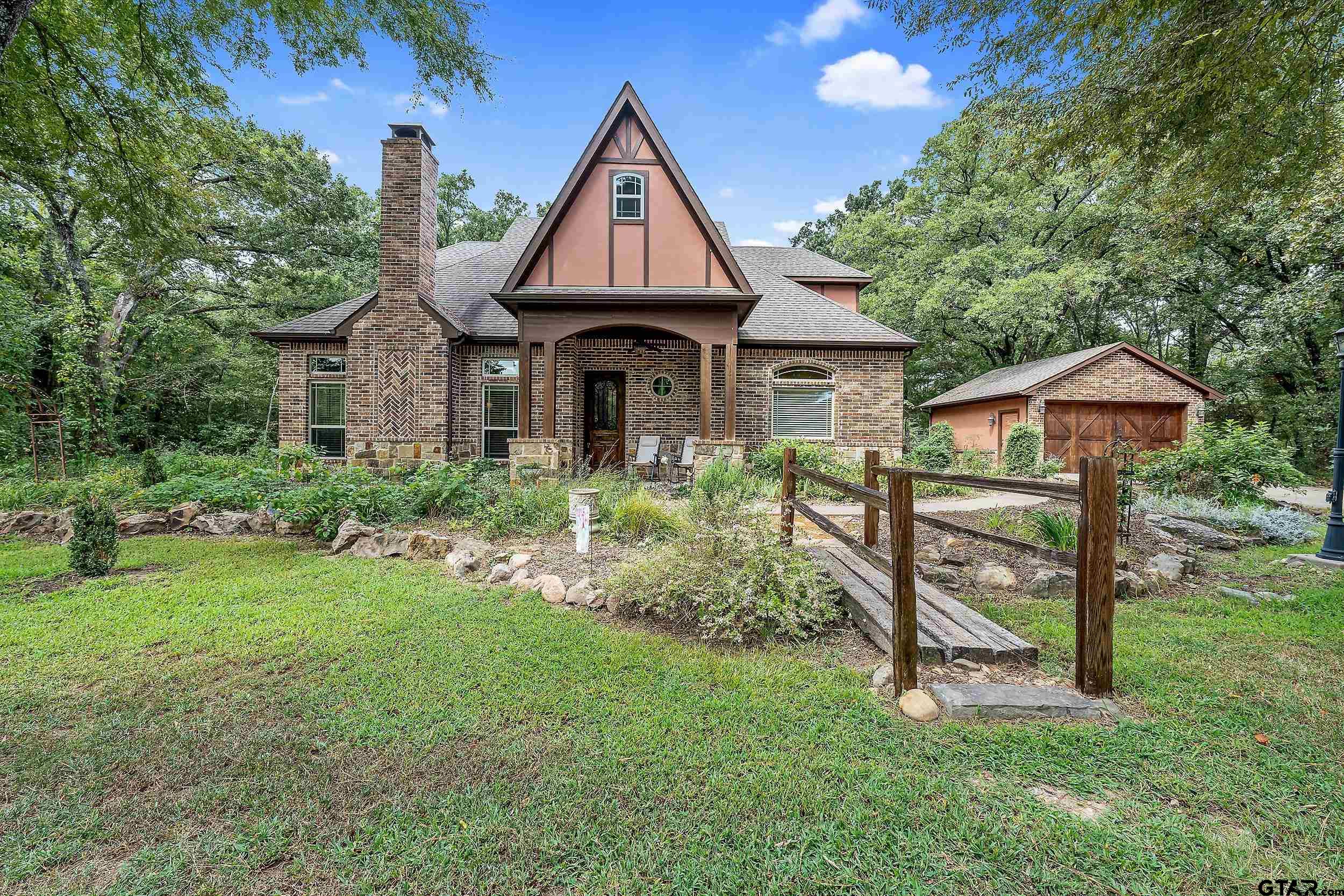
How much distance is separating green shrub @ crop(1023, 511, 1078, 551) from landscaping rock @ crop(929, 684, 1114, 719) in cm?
243

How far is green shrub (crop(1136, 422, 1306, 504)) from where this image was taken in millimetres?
7449

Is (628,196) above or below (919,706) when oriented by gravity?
above

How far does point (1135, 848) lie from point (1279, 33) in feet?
15.6

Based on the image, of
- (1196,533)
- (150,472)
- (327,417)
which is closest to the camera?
(1196,533)

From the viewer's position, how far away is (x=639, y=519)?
18.1ft

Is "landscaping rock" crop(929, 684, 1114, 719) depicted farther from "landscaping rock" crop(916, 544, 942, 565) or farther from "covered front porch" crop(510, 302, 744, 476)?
"covered front porch" crop(510, 302, 744, 476)

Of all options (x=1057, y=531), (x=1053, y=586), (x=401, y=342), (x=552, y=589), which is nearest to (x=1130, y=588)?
(x=1053, y=586)

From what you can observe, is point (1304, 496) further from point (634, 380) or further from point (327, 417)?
point (327, 417)

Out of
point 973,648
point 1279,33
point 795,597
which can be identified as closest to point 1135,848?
point 973,648

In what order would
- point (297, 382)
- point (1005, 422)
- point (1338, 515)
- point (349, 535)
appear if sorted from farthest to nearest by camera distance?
point (1005, 422)
point (297, 382)
point (349, 535)
point (1338, 515)

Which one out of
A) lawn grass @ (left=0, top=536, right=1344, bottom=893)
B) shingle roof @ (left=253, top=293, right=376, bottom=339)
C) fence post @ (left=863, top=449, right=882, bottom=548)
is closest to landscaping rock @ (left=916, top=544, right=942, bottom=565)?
fence post @ (left=863, top=449, right=882, bottom=548)

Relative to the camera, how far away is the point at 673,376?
11484 millimetres

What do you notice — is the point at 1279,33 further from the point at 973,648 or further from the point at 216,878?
the point at 216,878

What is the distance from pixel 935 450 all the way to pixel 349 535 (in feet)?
42.7
